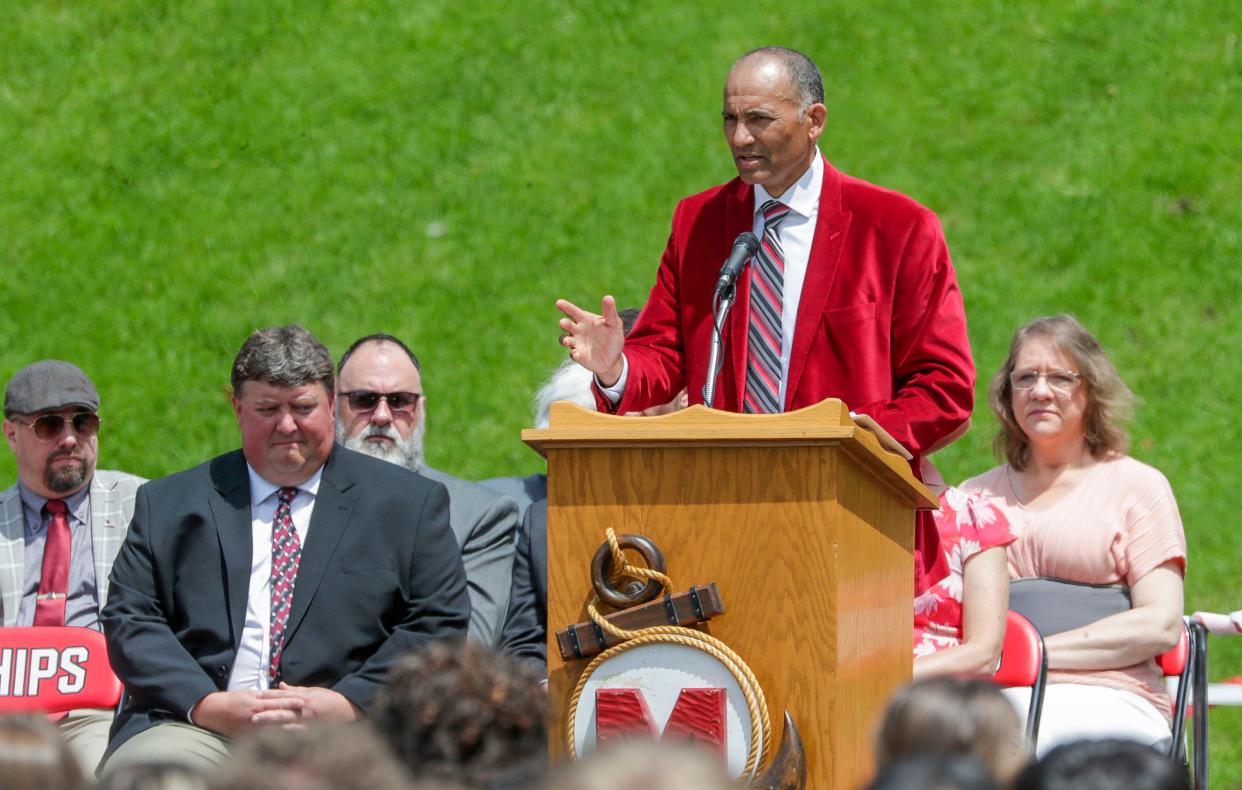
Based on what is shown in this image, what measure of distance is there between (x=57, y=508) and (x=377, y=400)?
3.48 ft

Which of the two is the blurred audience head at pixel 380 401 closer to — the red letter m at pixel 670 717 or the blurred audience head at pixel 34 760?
the red letter m at pixel 670 717

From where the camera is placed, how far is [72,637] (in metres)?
5.02

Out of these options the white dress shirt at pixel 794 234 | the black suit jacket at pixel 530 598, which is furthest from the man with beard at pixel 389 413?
the white dress shirt at pixel 794 234

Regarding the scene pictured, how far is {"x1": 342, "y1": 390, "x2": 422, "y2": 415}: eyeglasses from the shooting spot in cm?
609

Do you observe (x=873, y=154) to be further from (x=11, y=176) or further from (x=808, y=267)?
(x=808, y=267)

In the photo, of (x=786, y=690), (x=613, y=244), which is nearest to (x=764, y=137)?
(x=786, y=690)

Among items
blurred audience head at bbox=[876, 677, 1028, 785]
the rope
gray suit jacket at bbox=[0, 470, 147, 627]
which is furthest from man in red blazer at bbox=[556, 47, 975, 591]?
gray suit jacket at bbox=[0, 470, 147, 627]

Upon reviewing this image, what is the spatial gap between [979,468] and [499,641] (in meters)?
3.35

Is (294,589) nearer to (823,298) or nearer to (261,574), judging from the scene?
(261,574)

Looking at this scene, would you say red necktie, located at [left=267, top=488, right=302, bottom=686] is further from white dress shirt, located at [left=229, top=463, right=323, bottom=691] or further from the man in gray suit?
the man in gray suit

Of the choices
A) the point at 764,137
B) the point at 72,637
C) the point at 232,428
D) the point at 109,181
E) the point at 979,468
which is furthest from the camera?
the point at 109,181

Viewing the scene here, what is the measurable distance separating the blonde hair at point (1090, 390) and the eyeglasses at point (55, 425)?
2.87 m

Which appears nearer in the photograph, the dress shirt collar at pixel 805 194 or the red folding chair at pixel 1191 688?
the dress shirt collar at pixel 805 194

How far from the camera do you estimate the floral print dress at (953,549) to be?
4.81 meters
